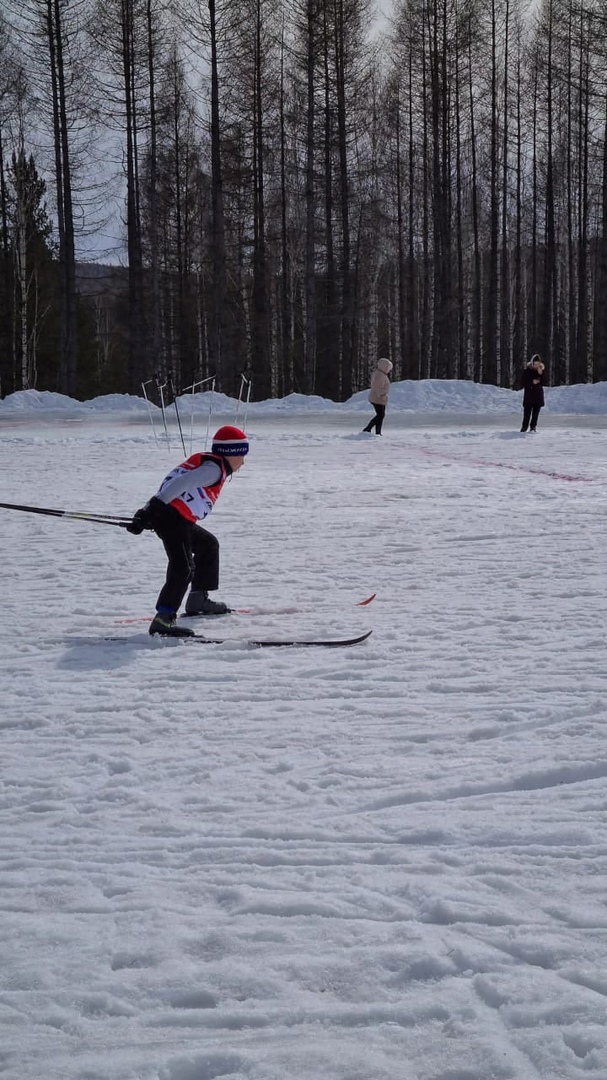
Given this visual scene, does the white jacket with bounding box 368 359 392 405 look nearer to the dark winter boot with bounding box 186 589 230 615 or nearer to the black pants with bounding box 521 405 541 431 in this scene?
the black pants with bounding box 521 405 541 431

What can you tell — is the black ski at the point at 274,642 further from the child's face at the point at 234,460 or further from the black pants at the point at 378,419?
the black pants at the point at 378,419

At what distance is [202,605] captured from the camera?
5.39 meters

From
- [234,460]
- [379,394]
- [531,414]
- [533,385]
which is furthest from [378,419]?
[234,460]

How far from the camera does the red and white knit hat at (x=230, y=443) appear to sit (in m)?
4.96

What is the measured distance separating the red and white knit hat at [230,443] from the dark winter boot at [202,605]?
836 mm

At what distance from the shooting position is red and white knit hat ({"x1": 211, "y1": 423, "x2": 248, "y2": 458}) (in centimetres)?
Result: 496

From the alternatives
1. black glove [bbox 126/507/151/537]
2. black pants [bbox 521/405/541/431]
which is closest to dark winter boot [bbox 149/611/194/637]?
black glove [bbox 126/507/151/537]

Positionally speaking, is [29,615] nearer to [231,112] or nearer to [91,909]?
[91,909]

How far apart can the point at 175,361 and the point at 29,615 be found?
4349 cm

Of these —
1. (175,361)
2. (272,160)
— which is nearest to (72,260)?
(272,160)

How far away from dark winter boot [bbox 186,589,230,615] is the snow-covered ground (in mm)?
174

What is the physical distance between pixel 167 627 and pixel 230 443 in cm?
96

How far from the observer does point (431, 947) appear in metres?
2.26

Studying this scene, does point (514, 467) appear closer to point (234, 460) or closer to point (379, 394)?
point (379, 394)
